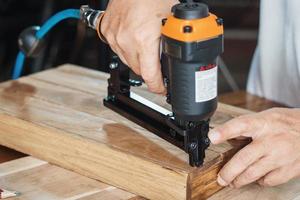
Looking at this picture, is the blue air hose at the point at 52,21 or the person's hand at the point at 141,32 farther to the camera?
the blue air hose at the point at 52,21

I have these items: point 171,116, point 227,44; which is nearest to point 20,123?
point 171,116

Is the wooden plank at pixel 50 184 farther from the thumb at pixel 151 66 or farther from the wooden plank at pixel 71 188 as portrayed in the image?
the thumb at pixel 151 66

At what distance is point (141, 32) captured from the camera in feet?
3.50

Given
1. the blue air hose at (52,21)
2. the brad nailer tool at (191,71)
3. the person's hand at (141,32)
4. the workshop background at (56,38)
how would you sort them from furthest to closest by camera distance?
the workshop background at (56,38), the blue air hose at (52,21), the person's hand at (141,32), the brad nailer tool at (191,71)

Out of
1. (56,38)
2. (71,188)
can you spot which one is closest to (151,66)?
(71,188)

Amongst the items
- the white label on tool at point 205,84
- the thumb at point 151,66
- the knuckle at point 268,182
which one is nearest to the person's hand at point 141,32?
the thumb at point 151,66

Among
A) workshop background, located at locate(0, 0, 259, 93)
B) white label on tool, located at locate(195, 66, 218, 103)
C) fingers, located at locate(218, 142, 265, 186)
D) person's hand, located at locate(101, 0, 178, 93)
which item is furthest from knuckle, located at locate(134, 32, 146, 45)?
workshop background, located at locate(0, 0, 259, 93)

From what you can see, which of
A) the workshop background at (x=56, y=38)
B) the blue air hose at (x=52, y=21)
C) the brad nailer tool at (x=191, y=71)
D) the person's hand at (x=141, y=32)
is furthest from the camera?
the workshop background at (x=56, y=38)

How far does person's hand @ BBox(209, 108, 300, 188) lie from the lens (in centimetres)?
109

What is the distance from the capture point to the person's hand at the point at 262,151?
1.09 metres

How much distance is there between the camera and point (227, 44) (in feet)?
12.7

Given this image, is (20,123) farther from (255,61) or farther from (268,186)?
(255,61)

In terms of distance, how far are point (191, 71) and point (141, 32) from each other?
0.45 ft

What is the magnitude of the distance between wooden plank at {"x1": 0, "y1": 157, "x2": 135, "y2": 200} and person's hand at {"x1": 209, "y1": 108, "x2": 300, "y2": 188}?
7.8 inches
